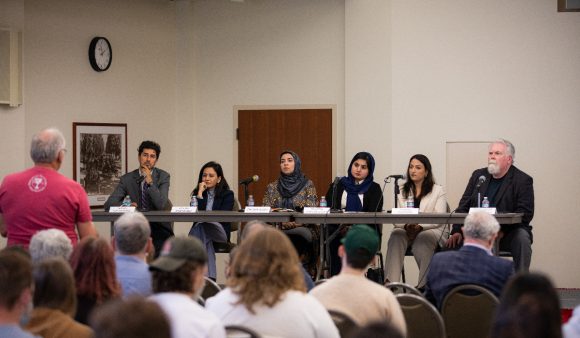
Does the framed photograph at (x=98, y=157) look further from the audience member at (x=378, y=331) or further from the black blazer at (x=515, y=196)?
the audience member at (x=378, y=331)

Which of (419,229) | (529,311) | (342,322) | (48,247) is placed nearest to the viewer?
(529,311)

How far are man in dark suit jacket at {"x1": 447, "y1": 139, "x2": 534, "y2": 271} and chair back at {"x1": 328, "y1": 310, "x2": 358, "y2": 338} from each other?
4121 millimetres

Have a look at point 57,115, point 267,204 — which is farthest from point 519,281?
point 57,115

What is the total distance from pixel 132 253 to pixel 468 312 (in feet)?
5.29

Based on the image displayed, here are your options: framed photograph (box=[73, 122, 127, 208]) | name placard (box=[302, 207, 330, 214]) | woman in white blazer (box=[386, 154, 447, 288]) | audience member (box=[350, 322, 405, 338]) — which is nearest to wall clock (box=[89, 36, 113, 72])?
framed photograph (box=[73, 122, 127, 208])

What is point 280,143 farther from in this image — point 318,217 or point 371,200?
point 318,217

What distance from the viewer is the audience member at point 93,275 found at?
3596 millimetres

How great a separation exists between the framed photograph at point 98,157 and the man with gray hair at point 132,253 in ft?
17.5

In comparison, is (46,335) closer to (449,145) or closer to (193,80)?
(449,145)

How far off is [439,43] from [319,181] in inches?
81.5

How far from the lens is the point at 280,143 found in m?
10.3

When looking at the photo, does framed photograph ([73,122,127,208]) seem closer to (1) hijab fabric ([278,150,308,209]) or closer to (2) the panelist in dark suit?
(2) the panelist in dark suit

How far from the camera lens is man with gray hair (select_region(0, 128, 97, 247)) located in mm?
4824

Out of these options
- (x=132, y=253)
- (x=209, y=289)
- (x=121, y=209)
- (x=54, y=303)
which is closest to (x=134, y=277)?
(x=132, y=253)
